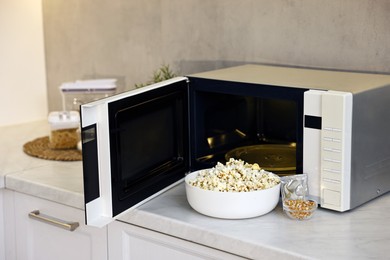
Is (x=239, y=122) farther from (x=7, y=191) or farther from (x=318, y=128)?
(x=7, y=191)

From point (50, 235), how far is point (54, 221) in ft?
0.19

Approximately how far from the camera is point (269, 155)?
1.73 m

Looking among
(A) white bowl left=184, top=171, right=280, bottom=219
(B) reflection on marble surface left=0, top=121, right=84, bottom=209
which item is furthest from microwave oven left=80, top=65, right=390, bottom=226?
(B) reflection on marble surface left=0, top=121, right=84, bottom=209

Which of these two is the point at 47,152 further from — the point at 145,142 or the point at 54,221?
the point at 145,142

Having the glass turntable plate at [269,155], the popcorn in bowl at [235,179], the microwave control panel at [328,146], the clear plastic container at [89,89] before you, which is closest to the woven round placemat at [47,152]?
the clear plastic container at [89,89]

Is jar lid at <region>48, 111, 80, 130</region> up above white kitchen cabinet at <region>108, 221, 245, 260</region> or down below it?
above

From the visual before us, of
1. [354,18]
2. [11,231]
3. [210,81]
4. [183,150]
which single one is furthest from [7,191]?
[354,18]

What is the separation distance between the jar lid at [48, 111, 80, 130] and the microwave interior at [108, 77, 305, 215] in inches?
20.6

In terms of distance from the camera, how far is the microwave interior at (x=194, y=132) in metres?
1.44

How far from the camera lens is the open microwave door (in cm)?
136

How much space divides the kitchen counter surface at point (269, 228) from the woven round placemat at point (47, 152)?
0.23m

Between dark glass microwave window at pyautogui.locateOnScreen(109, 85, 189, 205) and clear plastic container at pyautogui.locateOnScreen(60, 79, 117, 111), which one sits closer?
dark glass microwave window at pyautogui.locateOnScreen(109, 85, 189, 205)

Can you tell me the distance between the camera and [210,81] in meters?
1.61

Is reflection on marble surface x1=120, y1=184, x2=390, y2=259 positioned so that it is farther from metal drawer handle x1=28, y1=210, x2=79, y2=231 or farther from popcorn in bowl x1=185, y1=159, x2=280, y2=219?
metal drawer handle x1=28, y1=210, x2=79, y2=231
